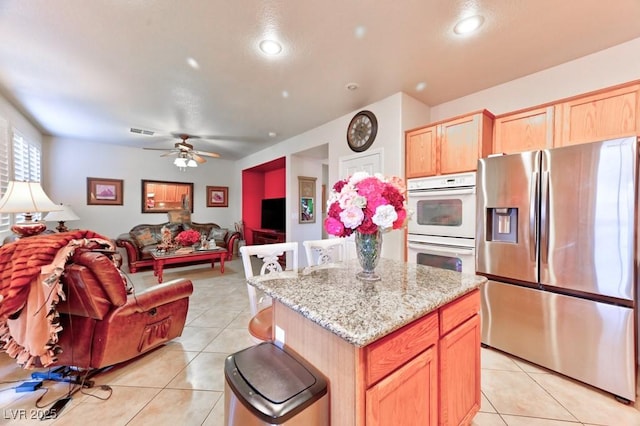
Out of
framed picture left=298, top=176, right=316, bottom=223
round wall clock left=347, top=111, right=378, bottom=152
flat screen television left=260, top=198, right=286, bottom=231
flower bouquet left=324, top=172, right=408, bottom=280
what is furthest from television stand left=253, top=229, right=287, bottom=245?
flower bouquet left=324, top=172, right=408, bottom=280

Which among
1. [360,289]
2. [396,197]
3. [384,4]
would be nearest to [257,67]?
[384,4]

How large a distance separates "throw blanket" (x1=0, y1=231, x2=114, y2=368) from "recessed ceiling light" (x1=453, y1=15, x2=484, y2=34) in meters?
3.17

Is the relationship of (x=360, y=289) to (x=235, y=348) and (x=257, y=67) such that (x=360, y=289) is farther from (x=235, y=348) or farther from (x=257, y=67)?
(x=257, y=67)

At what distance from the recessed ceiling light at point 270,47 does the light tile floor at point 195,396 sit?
2648 mm

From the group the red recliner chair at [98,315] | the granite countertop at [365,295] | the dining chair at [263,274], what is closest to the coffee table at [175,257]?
the red recliner chair at [98,315]

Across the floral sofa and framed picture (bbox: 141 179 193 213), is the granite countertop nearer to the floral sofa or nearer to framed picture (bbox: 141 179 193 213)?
the floral sofa

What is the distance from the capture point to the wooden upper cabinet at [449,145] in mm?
2342

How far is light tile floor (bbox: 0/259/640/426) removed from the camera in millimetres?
1514

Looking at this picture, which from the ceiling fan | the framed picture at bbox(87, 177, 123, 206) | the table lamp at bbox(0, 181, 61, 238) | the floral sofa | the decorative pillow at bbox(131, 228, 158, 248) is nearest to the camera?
the table lamp at bbox(0, 181, 61, 238)

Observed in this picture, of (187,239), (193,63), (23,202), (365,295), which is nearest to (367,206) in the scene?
(365,295)

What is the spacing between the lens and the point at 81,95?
3.04m

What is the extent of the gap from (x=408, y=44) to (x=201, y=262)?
552 centimetres

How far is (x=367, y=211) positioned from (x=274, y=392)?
33.7 inches

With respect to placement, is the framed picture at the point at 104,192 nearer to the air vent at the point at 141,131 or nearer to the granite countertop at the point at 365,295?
the air vent at the point at 141,131
